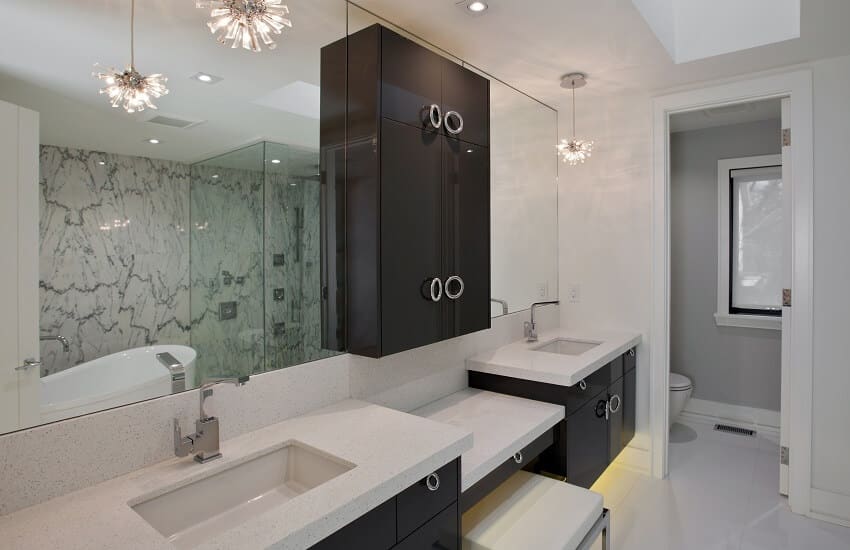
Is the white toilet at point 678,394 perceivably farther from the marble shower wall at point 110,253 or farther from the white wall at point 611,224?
the marble shower wall at point 110,253

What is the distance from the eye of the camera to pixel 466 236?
2049 mm

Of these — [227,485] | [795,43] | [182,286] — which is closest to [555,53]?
[795,43]

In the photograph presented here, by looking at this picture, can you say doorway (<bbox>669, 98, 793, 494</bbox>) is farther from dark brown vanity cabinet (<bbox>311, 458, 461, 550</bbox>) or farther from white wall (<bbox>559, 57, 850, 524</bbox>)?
dark brown vanity cabinet (<bbox>311, 458, 461, 550</bbox>)

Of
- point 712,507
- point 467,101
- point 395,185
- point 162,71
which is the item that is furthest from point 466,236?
point 712,507

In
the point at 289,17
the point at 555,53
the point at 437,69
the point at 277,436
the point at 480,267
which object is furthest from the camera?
the point at 555,53

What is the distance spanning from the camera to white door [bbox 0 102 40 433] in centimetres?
103

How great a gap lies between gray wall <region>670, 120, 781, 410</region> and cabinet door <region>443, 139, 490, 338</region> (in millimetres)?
2705

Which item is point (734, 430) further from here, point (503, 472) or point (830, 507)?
point (503, 472)

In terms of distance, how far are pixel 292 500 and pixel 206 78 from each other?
46.2 inches

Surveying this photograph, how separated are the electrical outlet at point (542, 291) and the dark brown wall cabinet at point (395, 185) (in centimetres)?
125

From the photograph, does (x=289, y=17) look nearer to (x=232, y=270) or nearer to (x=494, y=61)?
(x=232, y=270)

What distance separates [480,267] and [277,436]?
3.62ft

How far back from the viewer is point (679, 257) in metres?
4.13

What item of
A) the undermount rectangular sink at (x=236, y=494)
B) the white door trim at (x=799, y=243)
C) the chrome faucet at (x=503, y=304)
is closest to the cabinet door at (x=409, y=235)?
the undermount rectangular sink at (x=236, y=494)
